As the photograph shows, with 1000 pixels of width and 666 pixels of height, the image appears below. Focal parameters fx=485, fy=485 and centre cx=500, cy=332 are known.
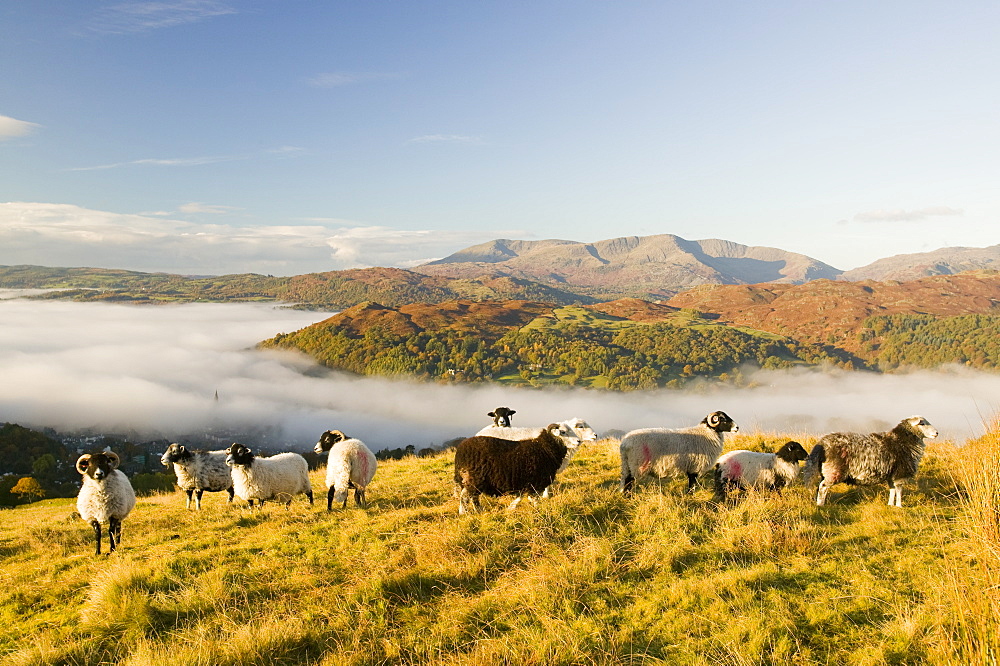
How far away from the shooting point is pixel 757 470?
415 inches

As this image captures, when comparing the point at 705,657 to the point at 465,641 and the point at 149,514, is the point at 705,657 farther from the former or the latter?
the point at 149,514

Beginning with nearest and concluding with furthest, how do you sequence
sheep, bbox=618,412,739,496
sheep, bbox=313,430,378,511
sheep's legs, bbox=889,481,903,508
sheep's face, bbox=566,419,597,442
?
sheep's legs, bbox=889,481,903,508
sheep, bbox=618,412,739,496
sheep's face, bbox=566,419,597,442
sheep, bbox=313,430,378,511

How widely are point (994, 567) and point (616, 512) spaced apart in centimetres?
553

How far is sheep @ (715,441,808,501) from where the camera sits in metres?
10.4

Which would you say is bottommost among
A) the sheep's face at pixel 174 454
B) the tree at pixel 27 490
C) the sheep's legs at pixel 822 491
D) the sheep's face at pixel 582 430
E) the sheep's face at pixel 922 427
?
the tree at pixel 27 490

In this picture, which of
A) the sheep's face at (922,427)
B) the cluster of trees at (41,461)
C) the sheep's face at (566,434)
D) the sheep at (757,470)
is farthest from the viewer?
the cluster of trees at (41,461)

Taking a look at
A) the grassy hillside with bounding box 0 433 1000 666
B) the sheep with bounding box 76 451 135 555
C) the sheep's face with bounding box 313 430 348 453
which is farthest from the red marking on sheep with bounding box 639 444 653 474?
the sheep with bounding box 76 451 135 555

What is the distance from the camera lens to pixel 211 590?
6.74m

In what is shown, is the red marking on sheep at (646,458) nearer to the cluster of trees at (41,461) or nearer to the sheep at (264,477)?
the sheep at (264,477)

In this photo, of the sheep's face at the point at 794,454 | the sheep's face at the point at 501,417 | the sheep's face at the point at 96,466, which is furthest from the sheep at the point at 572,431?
the sheep's face at the point at 96,466

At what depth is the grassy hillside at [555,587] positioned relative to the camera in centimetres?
513

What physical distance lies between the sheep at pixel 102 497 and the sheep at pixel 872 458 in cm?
1387

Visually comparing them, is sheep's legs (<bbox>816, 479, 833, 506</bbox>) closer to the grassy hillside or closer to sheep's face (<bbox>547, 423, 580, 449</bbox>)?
the grassy hillside

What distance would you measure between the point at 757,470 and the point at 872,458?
2.06 m
